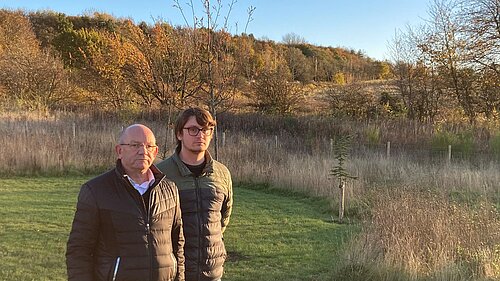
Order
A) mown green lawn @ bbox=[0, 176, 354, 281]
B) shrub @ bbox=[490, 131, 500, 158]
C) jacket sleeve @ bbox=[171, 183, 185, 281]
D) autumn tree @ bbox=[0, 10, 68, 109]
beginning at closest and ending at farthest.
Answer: jacket sleeve @ bbox=[171, 183, 185, 281], mown green lawn @ bbox=[0, 176, 354, 281], shrub @ bbox=[490, 131, 500, 158], autumn tree @ bbox=[0, 10, 68, 109]

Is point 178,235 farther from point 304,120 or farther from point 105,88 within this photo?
point 105,88

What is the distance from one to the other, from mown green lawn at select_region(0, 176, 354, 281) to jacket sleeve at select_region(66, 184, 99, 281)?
2.70 meters

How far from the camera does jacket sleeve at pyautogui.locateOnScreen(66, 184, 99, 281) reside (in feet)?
6.68

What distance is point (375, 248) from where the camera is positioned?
476cm

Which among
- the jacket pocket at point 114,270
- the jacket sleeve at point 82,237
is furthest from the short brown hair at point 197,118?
the jacket pocket at point 114,270

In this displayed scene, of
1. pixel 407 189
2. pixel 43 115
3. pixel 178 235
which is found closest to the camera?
pixel 178 235

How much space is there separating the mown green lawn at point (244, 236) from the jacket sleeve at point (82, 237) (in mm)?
2699

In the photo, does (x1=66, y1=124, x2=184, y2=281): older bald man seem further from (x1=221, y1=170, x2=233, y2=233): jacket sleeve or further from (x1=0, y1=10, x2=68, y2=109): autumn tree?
(x1=0, y1=10, x2=68, y2=109): autumn tree

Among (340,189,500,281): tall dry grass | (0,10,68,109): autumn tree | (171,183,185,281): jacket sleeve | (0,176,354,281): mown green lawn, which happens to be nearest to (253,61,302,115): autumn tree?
(0,10,68,109): autumn tree

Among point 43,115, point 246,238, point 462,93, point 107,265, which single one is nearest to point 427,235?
point 246,238

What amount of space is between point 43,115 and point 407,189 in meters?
15.4

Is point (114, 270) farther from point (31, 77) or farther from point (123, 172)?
point (31, 77)

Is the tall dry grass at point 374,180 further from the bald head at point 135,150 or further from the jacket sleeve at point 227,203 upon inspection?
the bald head at point 135,150

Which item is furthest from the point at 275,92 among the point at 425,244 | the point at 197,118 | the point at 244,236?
the point at 197,118
